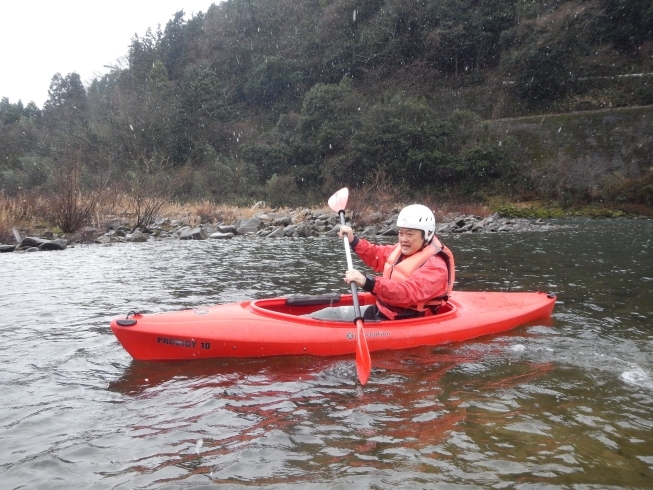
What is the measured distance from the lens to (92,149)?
2752cm

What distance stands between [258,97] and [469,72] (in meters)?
13.6

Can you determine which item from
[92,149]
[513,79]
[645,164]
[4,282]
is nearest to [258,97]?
[92,149]

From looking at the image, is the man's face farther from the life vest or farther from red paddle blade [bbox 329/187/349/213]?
red paddle blade [bbox 329/187/349/213]

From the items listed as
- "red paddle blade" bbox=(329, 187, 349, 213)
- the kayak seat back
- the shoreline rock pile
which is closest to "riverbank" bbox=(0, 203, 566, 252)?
the shoreline rock pile

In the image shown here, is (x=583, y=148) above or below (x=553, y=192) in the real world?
above

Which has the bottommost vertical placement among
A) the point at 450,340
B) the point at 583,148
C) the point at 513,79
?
the point at 450,340

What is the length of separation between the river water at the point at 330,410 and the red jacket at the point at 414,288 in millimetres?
424

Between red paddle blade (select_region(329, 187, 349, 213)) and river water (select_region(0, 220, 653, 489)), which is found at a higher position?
red paddle blade (select_region(329, 187, 349, 213))

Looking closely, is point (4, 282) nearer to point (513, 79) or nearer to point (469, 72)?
point (513, 79)

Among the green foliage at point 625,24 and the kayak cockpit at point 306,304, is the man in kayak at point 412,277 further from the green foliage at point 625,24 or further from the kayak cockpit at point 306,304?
the green foliage at point 625,24

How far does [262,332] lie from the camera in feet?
14.1

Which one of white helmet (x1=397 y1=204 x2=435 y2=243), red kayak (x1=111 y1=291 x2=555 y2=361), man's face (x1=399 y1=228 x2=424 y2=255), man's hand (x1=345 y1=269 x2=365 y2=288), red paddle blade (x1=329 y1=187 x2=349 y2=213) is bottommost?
red kayak (x1=111 y1=291 x2=555 y2=361)

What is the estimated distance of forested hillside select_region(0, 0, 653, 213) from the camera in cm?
2361

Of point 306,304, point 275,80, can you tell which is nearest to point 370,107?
point 275,80
